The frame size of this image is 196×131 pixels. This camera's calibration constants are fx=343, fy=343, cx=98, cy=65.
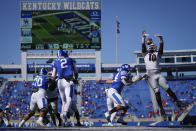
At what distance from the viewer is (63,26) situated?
43.0 m

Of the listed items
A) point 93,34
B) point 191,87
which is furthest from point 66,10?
point 191,87

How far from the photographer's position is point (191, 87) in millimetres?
45750

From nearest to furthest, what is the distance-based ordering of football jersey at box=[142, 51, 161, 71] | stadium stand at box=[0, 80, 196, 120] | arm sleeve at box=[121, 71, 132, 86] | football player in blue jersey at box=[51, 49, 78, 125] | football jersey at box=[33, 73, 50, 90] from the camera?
Result: football player in blue jersey at box=[51, 49, 78, 125], football jersey at box=[142, 51, 161, 71], arm sleeve at box=[121, 71, 132, 86], football jersey at box=[33, 73, 50, 90], stadium stand at box=[0, 80, 196, 120]

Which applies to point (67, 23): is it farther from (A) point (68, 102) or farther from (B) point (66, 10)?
(A) point (68, 102)

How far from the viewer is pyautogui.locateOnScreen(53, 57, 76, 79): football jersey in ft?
31.7

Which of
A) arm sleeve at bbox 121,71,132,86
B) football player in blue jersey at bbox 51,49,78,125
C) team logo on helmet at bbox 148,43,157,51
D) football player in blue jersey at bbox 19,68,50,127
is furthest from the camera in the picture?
football player in blue jersey at bbox 19,68,50,127

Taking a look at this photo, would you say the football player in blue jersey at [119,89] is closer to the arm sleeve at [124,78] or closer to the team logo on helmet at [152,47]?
the arm sleeve at [124,78]

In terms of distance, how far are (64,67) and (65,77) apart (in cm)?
31

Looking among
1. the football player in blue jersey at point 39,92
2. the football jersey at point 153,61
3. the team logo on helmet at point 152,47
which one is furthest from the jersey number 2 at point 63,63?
the team logo on helmet at point 152,47

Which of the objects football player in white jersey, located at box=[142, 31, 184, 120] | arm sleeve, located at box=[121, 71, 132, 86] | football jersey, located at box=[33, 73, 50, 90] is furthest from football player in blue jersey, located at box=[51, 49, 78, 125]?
football player in white jersey, located at box=[142, 31, 184, 120]

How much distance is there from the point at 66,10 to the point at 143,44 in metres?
34.8

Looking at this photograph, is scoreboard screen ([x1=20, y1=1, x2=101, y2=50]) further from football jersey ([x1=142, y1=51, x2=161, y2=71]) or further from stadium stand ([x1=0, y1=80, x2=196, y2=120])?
football jersey ([x1=142, y1=51, x2=161, y2=71])

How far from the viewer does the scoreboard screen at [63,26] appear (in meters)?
42.6

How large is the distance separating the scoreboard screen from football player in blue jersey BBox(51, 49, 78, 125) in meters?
32.7
